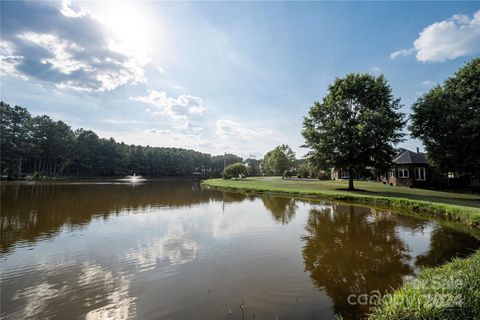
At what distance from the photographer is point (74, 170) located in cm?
8481

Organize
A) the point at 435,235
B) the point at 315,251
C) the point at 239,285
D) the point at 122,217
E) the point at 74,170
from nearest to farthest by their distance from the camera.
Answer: the point at 239,285, the point at 315,251, the point at 435,235, the point at 122,217, the point at 74,170

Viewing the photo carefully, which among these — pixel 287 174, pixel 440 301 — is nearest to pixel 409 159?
pixel 440 301

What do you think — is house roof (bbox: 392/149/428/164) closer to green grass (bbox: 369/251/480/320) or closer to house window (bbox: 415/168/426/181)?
house window (bbox: 415/168/426/181)

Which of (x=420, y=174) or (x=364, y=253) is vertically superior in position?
(x=420, y=174)

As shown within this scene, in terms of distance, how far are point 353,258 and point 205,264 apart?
5317 mm

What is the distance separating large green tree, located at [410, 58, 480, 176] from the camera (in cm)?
2339

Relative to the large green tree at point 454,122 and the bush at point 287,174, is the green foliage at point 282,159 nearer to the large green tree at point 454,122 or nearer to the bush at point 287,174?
the bush at point 287,174

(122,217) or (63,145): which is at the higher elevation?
(63,145)

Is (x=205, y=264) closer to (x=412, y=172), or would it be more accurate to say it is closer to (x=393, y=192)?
(x=393, y=192)

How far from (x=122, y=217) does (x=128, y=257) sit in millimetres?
8278

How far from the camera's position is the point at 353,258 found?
8.99 metres

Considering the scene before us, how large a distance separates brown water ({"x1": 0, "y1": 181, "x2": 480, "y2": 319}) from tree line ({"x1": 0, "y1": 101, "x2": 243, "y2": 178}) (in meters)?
58.1

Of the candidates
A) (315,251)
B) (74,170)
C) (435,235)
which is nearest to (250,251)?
(315,251)

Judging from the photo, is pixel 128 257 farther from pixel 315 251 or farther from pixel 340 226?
pixel 340 226
